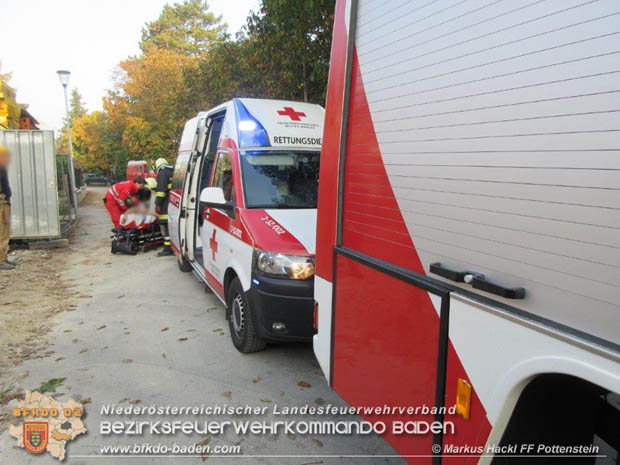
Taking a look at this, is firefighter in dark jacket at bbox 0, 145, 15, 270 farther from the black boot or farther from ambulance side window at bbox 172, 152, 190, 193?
ambulance side window at bbox 172, 152, 190, 193

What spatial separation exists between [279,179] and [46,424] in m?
3.08

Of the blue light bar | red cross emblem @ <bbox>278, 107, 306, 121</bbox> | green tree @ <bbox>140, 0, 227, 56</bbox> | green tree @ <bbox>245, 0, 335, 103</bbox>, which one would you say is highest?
green tree @ <bbox>140, 0, 227, 56</bbox>

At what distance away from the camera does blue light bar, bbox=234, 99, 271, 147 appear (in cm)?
509

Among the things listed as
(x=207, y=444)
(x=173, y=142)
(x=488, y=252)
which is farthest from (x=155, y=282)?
(x=173, y=142)

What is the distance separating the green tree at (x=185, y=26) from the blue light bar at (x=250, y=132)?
142 ft

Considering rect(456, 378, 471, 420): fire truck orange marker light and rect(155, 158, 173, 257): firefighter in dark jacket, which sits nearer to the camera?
rect(456, 378, 471, 420): fire truck orange marker light

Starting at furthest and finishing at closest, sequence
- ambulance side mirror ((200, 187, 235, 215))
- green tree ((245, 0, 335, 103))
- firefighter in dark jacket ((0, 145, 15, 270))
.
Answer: firefighter in dark jacket ((0, 145, 15, 270)) < green tree ((245, 0, 335, 103)) < ambulance side mirror ((200, 187, 235, 215))

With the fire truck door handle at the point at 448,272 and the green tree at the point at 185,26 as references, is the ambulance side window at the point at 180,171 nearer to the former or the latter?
the fire truck door handle at the point at 448,272

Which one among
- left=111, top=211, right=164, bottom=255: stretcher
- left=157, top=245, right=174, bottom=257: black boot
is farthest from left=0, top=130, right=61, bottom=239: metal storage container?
left=157, top=245, right=174, bottom=257: black boot

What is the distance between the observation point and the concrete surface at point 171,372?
125 inches

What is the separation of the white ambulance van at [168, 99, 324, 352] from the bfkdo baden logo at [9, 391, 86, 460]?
5.33ft

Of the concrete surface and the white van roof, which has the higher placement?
the white van roof

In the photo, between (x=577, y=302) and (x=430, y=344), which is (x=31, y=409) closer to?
(x=430, y=344)

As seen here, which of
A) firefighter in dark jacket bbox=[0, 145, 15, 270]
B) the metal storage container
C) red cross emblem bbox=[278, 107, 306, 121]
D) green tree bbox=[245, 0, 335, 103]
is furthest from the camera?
the metal storage container
